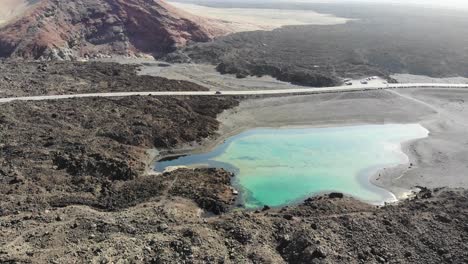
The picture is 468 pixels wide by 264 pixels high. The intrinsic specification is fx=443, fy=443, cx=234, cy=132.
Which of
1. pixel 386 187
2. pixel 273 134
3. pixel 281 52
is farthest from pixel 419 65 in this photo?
pixel 386 187

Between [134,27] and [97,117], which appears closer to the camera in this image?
[97,117]

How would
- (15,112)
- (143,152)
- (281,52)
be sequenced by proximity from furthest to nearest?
(281,52) < (15,112) < (143,152)

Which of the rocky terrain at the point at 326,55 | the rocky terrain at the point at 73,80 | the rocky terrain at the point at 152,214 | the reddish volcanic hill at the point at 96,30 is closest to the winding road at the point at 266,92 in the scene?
the rocky terrain at the point at 73,80

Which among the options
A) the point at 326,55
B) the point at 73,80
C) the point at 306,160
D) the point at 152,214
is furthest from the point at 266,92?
the point at 152,214

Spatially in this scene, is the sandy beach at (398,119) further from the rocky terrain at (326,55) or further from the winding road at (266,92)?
the rocky terrain at (326,55)

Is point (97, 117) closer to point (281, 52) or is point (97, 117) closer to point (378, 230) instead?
point (378, 230)

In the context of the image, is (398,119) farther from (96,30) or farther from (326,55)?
(96,30)
